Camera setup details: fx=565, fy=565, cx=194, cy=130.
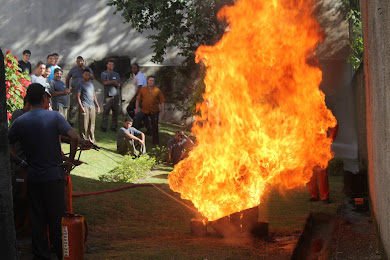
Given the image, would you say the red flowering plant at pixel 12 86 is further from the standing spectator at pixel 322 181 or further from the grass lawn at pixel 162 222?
the standing spectator at pixel 322 181

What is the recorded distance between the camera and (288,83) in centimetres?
1120

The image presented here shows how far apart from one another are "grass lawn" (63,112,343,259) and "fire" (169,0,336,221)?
2.21ft

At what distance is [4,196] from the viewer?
14.4 ft

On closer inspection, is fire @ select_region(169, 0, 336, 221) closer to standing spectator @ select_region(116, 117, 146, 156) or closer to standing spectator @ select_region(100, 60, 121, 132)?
standing spectator @ select_region(116, 117, 146, 156)

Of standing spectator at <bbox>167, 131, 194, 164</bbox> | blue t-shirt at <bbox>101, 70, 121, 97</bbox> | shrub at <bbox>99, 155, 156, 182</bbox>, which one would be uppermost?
blue t-shirt at <bbox>101, 70, 121, 97</bbox>

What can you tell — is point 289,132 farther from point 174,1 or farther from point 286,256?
point 174,1

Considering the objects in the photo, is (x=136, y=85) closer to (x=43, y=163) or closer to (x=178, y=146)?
(x=178, y=146)

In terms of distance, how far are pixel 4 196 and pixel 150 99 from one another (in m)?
14.6

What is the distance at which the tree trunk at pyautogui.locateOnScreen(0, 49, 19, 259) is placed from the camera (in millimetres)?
4359

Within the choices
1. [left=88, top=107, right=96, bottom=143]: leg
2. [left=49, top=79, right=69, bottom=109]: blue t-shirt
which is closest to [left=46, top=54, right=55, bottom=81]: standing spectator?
[left=49, top=79, right=69, bottom=109]: blue t-shirt

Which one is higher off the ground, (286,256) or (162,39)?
(162,39)

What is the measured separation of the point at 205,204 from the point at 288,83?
10.9 ft

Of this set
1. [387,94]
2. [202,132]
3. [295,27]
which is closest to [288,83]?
[295,27]

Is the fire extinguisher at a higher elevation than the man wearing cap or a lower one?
lower
